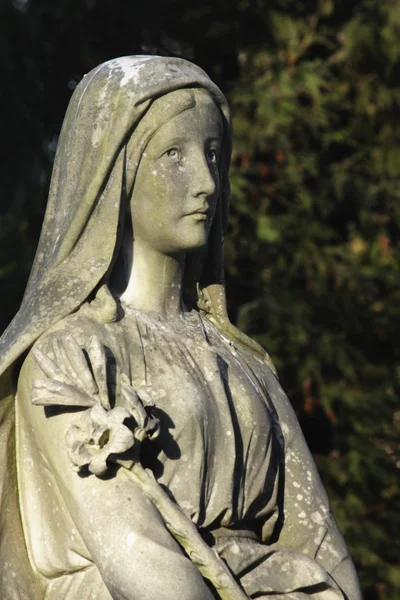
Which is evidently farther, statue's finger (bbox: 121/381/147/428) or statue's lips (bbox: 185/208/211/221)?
statue's lips (bbox: 185/208/211/221)

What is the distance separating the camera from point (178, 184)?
6742 mm

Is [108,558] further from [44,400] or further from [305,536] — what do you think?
[305,536]

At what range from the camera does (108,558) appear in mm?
6172

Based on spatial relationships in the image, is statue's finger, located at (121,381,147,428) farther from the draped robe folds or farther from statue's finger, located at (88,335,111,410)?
the draped robe folds

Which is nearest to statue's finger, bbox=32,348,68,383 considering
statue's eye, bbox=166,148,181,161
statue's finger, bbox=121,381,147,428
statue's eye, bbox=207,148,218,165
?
statue's finger, bbox=121,381,147,428

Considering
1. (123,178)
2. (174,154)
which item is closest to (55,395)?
(123,178)

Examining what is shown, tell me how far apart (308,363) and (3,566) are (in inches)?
370

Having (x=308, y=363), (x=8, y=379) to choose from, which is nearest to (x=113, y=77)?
(x=8, y=379)

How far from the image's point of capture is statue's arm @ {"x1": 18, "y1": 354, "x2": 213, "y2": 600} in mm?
6098

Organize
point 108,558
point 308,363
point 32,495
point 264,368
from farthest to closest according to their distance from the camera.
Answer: point 308,363, point 264,368, point 32,495, point 108,558

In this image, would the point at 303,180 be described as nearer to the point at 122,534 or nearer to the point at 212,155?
the point at 212,155

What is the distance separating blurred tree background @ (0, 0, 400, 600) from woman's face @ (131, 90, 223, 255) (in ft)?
26.1

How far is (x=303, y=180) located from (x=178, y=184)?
9.94 metres

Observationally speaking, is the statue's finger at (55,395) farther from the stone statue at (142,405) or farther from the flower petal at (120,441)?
the flower petal at (120,441)
